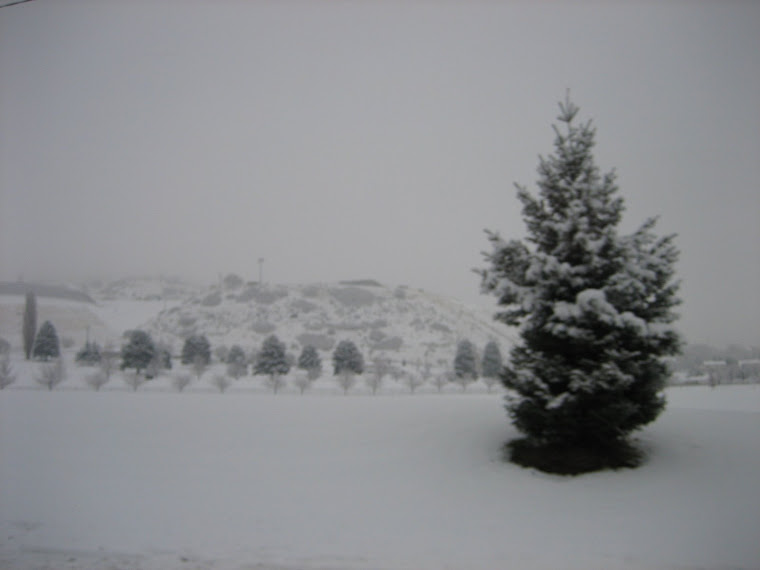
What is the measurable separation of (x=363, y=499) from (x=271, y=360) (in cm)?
3950

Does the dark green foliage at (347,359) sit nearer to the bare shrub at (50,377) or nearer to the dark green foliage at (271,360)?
the dark green foliage at (271,360)

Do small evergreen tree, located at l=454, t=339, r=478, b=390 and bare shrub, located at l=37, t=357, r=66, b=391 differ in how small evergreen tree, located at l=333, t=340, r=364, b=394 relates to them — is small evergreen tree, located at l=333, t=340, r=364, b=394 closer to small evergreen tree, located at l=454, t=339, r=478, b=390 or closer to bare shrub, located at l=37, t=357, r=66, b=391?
small evergreen tree, located at l=454, t=339, r=478, b=390

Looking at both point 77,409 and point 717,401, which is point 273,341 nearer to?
point 77,409

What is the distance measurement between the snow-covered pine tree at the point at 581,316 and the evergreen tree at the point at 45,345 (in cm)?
5144

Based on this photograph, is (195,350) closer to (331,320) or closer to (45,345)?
(45,345)

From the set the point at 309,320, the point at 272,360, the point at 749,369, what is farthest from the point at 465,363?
the point at 309,320

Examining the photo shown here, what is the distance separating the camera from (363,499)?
8.88 metres

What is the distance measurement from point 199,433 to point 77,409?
6652 mm

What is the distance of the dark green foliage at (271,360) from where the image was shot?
46.3 meters

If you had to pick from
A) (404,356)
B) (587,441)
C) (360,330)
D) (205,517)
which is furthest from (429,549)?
(360,330)

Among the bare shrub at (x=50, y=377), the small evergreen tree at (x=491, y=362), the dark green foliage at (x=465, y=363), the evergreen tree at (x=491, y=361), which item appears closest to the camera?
the bare shrub at (x=50, y=377)

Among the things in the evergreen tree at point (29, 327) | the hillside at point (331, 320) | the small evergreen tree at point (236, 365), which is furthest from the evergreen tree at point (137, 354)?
the hillside at point (331, 320)

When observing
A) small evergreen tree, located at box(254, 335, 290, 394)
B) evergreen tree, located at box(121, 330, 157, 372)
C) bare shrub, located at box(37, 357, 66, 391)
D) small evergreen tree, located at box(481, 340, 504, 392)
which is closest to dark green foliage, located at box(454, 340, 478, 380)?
small evergreen tree, located at box(481, 340, 504, 392)

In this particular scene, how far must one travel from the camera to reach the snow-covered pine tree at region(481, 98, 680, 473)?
923 centimetres
